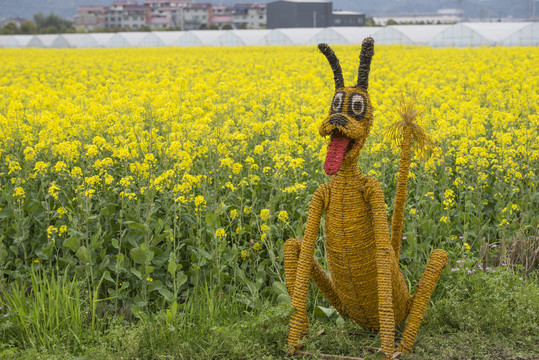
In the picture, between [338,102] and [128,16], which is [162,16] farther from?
[338,102]

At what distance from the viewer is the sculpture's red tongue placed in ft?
9.77

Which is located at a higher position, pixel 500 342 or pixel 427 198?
pixel 427 198

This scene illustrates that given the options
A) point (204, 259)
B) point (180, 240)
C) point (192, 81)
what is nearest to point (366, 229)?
point (204, 259)

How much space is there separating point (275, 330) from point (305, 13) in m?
75.7

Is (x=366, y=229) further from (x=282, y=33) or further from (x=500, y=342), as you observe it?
(x=282, y=33)

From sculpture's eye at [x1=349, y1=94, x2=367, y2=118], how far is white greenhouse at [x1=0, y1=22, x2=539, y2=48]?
31.9 metres

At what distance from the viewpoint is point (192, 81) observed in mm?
11797

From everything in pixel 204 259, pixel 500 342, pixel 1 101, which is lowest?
pixel 500 342

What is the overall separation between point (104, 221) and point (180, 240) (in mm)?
631

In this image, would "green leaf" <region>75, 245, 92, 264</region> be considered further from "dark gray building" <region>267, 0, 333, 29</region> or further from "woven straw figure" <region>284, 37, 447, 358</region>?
"dark gray building" <region>267, 0, 333, 29</region>

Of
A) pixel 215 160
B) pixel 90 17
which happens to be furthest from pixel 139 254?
pixel 90 17

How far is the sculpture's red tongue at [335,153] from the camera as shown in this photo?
298 cm

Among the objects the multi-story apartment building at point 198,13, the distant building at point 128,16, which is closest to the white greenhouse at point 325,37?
the multi-story apartment building at point 198,13

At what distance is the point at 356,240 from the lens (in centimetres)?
321
